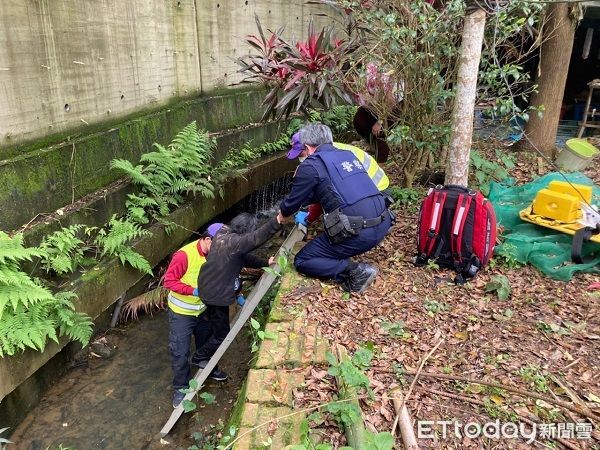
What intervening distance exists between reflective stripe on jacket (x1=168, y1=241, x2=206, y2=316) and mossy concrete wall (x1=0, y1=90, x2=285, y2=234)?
1586 millimetres

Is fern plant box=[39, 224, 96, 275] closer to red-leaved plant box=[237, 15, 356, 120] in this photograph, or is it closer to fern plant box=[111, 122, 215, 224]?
fern plant box=[111, 122, 215, 224]

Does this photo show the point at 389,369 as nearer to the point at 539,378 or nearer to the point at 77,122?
the point at 539,378

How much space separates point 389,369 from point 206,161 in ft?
14.3

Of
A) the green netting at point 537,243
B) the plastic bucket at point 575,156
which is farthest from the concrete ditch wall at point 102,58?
the plastic bucket at point 575,156

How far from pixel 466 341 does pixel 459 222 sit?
118 cm

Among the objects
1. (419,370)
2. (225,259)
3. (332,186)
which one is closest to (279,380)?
(419,370)

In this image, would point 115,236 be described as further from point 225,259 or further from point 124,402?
point 124,402

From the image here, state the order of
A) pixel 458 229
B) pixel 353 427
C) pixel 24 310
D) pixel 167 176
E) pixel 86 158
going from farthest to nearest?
pixel 167 176 < pixel 86 158 < pixel 458 229 < pixel 24 310 < pixel 353 427

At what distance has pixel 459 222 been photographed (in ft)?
13.8

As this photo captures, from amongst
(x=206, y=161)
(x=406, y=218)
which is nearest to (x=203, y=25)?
(x=206, y=161)

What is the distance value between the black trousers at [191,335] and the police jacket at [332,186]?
1.26m

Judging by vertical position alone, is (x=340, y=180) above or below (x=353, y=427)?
above

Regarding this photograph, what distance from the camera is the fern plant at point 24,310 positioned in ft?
11.3

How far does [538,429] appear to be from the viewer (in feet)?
8.77
